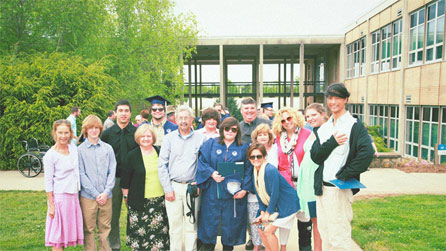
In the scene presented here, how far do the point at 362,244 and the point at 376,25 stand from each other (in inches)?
714

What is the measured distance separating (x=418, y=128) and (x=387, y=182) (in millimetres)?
6796

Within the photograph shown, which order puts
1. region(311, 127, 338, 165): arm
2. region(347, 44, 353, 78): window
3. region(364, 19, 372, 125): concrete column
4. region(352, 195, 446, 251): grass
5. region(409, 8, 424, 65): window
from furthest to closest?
1. region(347, 44, 353, 78): window
2. region(364, 19, 372, 125): concrete column
3. region(409, 8, 424, 65): window
4. region(352, 195, 446, 251): grass
5. region(311, 127, 338, 165): arm

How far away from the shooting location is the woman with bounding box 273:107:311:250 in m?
4.69

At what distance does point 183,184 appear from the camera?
4520mm

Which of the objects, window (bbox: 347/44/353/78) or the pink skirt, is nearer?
the pink skirt

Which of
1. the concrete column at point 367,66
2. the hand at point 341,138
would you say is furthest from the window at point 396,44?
the hand at point 341,138

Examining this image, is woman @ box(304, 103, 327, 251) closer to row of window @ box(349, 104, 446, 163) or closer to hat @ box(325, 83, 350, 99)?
hat @ box(325, 83, 350, 99)

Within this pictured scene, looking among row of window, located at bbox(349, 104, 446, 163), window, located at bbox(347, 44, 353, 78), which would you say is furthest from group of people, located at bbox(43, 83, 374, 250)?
window, located at bbox(347, 44, 353, 78)

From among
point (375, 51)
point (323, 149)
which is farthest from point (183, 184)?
point (375, 51)

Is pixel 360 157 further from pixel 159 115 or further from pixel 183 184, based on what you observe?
pixel 159 115

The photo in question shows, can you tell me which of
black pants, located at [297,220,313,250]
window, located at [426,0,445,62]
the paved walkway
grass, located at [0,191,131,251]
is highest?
window, located at [426,0,445,62]

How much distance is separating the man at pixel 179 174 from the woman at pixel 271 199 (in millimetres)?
855

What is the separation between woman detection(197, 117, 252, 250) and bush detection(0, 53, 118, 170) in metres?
10.3

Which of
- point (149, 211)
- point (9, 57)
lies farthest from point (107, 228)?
point (9, 57)
